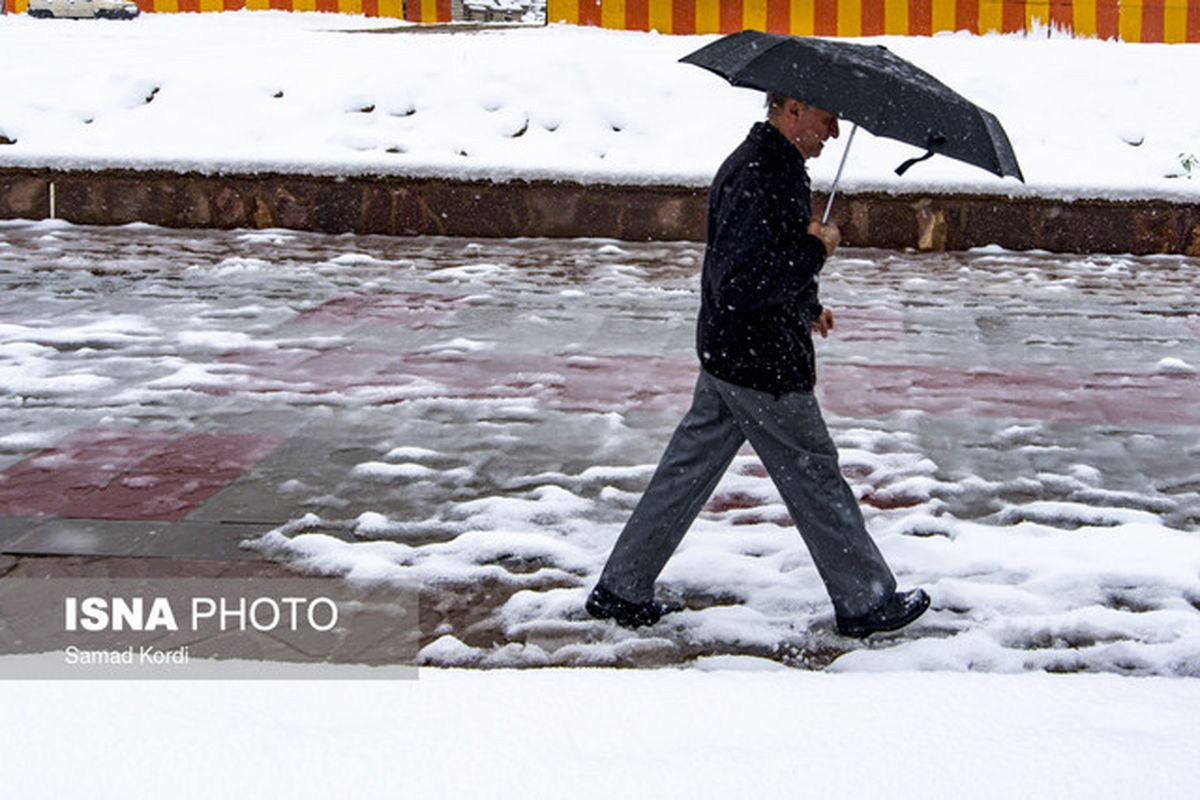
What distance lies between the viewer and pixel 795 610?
12.6 ft

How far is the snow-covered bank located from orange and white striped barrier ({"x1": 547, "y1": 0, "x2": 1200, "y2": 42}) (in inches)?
432

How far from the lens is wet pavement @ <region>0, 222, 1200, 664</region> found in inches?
172

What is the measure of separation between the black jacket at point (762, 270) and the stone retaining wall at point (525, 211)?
22.6 ft

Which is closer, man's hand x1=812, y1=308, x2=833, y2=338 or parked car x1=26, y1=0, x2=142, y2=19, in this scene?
man's hand x1=812, y1=308, x2=833, y2=338

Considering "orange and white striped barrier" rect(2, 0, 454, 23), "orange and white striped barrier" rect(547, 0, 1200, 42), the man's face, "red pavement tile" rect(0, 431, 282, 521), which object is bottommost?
"red pavement tile" rect(0, 431, 282, 521)

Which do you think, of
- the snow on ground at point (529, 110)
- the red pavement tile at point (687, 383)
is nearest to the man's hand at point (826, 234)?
the red pavement tile at point (687, 383)

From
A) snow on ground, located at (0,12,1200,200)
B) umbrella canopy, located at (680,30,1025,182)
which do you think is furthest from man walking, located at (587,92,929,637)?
snow on ground, located at (0,12,1200,200)

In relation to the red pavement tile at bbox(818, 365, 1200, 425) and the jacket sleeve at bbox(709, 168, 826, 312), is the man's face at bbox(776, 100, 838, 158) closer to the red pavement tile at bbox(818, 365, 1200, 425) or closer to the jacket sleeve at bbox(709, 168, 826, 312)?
the jacket sleeve at bbox(709, 168, 826, 312)

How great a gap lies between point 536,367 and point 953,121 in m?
3.51

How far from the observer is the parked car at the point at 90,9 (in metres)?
20.2

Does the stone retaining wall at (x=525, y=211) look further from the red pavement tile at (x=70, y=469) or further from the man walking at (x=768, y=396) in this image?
the man walking at (x=768, y=396)

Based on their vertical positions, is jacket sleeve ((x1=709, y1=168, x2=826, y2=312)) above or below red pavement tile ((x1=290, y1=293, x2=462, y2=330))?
above

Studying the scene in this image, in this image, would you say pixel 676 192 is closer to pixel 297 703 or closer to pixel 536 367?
pixel 536 367
